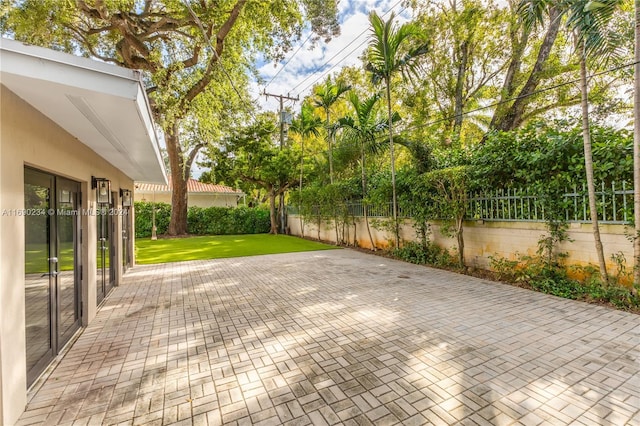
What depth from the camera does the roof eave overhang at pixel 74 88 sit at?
1.83m

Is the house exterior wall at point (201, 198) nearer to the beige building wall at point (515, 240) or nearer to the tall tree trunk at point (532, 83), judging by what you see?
the beige building wall at point (515, 240)

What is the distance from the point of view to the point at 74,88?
1.99m

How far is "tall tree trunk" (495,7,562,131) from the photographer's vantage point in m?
9.15

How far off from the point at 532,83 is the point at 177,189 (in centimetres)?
1670

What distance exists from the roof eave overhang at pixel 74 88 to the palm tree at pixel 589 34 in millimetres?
5927

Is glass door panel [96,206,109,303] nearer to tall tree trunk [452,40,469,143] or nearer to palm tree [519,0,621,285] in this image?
palm tree [519,0,621,285]

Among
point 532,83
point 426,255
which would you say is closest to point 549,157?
point 426,255

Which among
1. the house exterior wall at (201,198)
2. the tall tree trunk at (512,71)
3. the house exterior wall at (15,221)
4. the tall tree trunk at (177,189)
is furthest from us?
the house exterior wall at (201,198)

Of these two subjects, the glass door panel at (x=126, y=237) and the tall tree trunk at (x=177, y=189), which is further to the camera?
Result: the tall tree trunk at (x=177, y=189)

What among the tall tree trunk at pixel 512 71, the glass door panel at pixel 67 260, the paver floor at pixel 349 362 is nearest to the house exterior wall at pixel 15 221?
the paver floor at pixel 349 362

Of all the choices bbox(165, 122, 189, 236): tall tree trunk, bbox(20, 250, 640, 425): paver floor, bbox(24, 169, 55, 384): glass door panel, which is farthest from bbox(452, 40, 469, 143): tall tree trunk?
bbox(165, 122, 189, 236): tall tree trunk

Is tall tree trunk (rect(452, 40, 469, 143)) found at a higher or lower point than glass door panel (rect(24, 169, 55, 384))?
higher

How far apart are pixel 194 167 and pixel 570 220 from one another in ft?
60.3

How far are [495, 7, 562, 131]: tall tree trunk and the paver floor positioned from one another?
7194 millimetres
